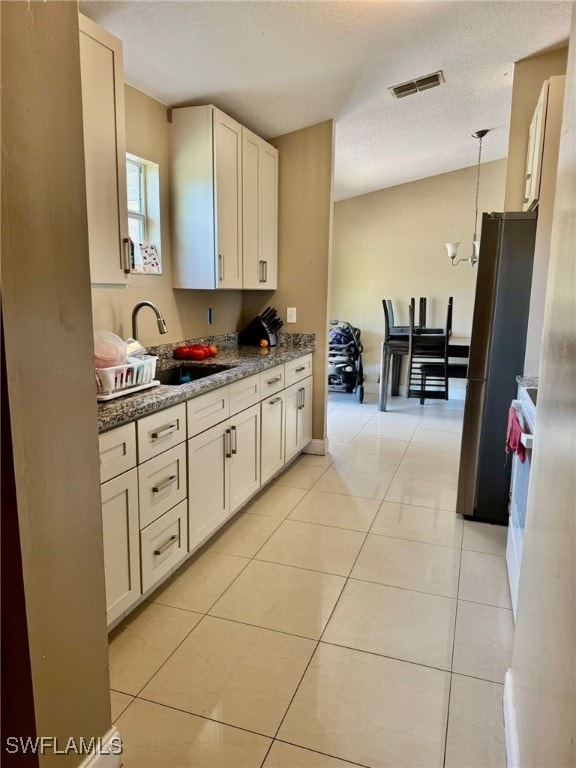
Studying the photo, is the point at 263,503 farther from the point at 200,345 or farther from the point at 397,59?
the point at 397,59

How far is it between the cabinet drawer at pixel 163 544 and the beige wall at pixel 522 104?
114 inches

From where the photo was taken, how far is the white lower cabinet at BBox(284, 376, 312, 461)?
11.9 ft

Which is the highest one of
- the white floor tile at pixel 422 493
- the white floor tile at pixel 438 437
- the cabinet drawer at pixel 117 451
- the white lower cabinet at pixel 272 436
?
the cabinet drawer at pixel 117 451

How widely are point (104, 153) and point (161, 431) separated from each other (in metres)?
1.14

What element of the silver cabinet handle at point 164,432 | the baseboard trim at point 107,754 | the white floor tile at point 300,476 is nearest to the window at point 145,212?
the silver cabinet handle at point 164,432

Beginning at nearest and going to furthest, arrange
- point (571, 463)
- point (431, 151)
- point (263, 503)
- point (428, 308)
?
point (571, 463) < point (263, 503) < point (431, 151) < point (428, 308)

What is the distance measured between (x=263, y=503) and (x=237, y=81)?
247 cm

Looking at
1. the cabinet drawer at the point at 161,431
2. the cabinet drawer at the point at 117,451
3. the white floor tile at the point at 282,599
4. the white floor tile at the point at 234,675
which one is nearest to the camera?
the white floor tile at the point at 234,675

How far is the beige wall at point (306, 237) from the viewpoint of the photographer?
3828 mm

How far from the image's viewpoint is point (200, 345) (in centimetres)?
329

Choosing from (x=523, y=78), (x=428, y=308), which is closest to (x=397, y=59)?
(x=523, y=78)

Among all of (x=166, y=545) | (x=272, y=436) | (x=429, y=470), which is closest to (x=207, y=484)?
(x=166, y=545)

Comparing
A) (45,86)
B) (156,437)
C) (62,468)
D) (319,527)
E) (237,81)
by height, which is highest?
(237,81)

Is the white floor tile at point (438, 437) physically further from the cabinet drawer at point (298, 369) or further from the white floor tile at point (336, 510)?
the white floor tile at point (336, 510)
